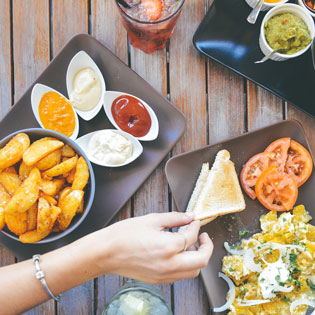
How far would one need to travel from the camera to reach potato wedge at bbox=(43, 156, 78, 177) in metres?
1.86

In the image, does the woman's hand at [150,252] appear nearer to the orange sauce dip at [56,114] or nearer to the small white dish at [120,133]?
the small white dish at [120,133]

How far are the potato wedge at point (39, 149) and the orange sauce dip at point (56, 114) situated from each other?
0.62 feet

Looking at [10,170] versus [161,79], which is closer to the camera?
[10,170]

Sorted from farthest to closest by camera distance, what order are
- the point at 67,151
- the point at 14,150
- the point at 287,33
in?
1. the point at 287,33
2. the point at 67,151
3. the point at 14,150

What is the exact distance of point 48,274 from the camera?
67.3 inches

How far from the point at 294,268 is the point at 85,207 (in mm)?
1106

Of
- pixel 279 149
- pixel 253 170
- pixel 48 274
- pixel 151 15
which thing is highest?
pixel 151 15

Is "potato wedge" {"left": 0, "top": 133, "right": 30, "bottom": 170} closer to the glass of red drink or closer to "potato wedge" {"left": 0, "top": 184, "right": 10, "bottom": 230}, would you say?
"potato wedge" {"left": 0, "top": 184, "right": 10, "bottom": 230}

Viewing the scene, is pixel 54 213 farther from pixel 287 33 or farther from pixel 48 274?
pixel 287 33

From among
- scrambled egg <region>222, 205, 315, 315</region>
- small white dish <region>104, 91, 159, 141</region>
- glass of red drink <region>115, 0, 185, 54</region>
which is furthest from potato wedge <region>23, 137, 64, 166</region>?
scrambled egg <region>222, 205, 315, 315</region>

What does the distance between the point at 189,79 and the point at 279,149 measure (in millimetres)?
630

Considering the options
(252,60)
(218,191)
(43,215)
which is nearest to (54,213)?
(43,215)

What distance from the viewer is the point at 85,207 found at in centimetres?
194

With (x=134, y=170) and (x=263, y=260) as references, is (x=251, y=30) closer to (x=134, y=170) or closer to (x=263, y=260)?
(x=134, y=170)
